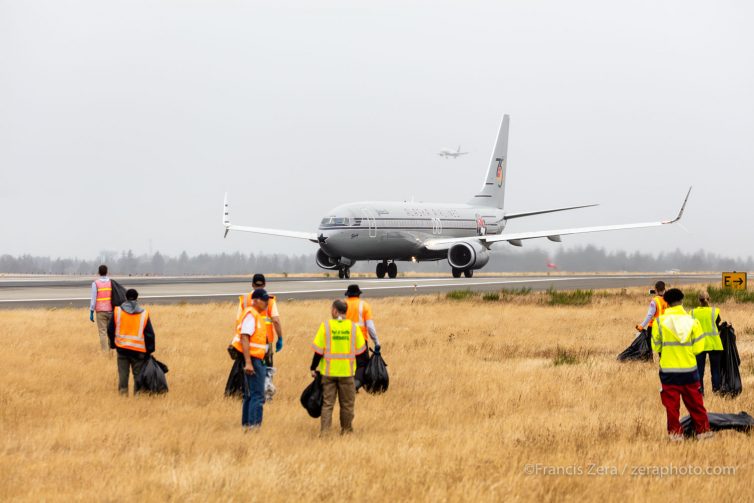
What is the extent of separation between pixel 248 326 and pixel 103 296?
763 cm

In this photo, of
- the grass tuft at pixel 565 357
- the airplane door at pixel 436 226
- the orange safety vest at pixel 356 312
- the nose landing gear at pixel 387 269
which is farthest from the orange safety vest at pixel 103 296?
the nose landing gear at pixel 387 269

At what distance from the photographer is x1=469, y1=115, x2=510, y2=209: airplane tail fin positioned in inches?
2648

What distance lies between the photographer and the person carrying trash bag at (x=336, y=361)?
35.8ft

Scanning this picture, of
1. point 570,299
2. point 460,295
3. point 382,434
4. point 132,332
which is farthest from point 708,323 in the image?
point 460,295

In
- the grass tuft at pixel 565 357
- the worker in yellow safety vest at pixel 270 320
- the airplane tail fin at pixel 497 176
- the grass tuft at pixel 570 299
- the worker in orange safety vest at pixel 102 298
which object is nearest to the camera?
the worker in yellow safety vest at pixel 270 320

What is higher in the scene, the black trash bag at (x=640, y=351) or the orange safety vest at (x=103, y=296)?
the orange safety vest at (x=103, y=296)

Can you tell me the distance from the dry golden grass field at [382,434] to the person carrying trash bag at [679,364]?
1.10 feet

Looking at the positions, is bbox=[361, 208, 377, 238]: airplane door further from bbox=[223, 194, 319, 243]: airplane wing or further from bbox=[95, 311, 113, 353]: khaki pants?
bbox=[95, 311, 113, 353]: khaki pants

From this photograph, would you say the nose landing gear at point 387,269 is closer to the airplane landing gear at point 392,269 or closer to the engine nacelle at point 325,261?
the airplane landing gear at point 392,269

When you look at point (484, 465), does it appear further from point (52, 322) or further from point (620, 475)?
point (52, 322)

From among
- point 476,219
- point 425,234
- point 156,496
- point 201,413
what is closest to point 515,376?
point 201,413

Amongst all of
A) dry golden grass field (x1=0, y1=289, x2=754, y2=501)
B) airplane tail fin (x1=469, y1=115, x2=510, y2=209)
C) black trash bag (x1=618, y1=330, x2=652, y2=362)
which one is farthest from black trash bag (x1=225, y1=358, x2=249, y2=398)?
airplane tail fin (x1=469, y1=115, x2=510, y2=209)

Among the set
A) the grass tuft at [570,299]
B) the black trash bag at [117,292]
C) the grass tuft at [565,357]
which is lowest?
the grass tuft at [565,357]

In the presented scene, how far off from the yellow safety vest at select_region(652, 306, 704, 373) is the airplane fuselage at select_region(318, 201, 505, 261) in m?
39.1
